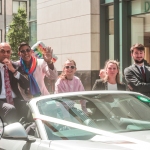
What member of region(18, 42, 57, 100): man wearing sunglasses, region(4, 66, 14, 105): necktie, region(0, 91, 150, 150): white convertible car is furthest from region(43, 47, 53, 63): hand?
region(0, 91, 150, 150): white convertible car

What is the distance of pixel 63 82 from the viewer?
820 centimetres

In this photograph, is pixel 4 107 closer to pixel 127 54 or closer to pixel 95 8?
pixel 127 54

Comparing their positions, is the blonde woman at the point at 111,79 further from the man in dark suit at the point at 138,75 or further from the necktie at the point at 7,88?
the necktie at the point at 7,88

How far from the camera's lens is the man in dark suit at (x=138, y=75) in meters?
8.05

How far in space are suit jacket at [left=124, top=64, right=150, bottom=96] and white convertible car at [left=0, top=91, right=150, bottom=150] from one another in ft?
7.95

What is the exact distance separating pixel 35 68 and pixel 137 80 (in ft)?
5.92

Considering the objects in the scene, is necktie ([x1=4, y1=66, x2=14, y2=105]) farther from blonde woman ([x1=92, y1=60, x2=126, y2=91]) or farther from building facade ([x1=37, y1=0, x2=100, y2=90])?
building facade ([x1=37, y1=0, x2=100, y2=90])

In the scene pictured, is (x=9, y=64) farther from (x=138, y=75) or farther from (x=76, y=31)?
(x=76, y=31)

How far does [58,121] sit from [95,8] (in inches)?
629

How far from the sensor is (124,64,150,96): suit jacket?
806 centimetres

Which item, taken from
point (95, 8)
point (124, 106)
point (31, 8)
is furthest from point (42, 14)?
point (124, 106)

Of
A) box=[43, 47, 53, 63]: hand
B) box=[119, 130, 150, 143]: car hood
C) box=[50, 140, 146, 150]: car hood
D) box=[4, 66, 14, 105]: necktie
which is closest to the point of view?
box=[50, 140, 146, 150]: car hood

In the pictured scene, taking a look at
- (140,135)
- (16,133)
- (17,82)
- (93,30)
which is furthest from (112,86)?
(93,30)

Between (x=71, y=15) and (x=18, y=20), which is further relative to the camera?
(x=18, y=20)
